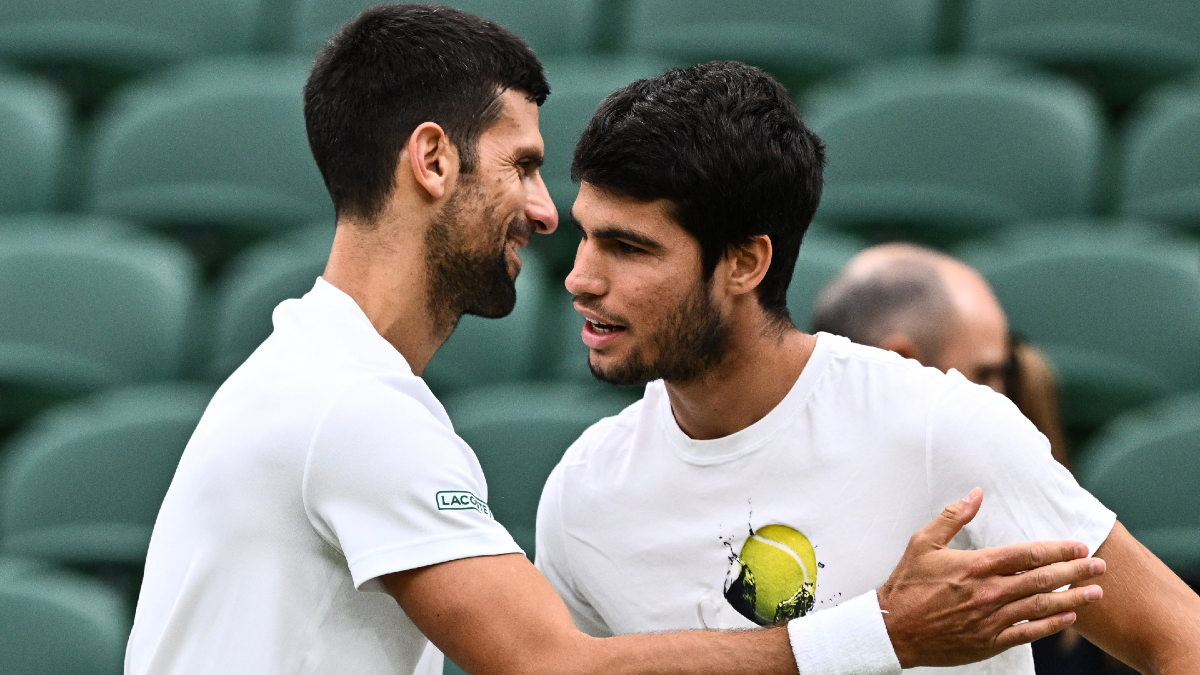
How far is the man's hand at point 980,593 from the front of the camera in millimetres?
1524

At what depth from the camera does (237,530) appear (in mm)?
1653

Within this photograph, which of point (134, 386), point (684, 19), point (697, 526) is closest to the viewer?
point (697, 526)

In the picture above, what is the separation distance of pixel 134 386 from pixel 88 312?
246 millimetres

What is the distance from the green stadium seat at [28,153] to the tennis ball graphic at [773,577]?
3.02 m

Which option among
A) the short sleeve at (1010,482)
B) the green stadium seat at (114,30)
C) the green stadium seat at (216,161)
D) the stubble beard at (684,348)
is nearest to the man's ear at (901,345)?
the stubble beard at (684,348)

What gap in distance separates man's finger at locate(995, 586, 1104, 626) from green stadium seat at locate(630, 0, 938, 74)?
2.76 metres

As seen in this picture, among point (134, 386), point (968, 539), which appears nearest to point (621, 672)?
point (968, 539)

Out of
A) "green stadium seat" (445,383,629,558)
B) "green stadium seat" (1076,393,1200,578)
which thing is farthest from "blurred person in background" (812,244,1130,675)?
"green stadium seat" (445,383,629,558)

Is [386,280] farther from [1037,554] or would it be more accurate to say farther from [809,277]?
[809,277]

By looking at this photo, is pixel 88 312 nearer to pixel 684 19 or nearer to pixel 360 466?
pixel 684 19

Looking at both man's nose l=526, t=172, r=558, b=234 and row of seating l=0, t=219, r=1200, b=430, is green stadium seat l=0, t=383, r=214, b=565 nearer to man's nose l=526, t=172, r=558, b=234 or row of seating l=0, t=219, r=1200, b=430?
row of seating l=0, t=219, r=1200, b=430

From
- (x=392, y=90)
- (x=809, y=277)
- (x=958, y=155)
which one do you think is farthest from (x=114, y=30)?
(x=392, y=90)

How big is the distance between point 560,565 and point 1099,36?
2.76m

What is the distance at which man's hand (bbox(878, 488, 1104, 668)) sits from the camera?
1524 mm
